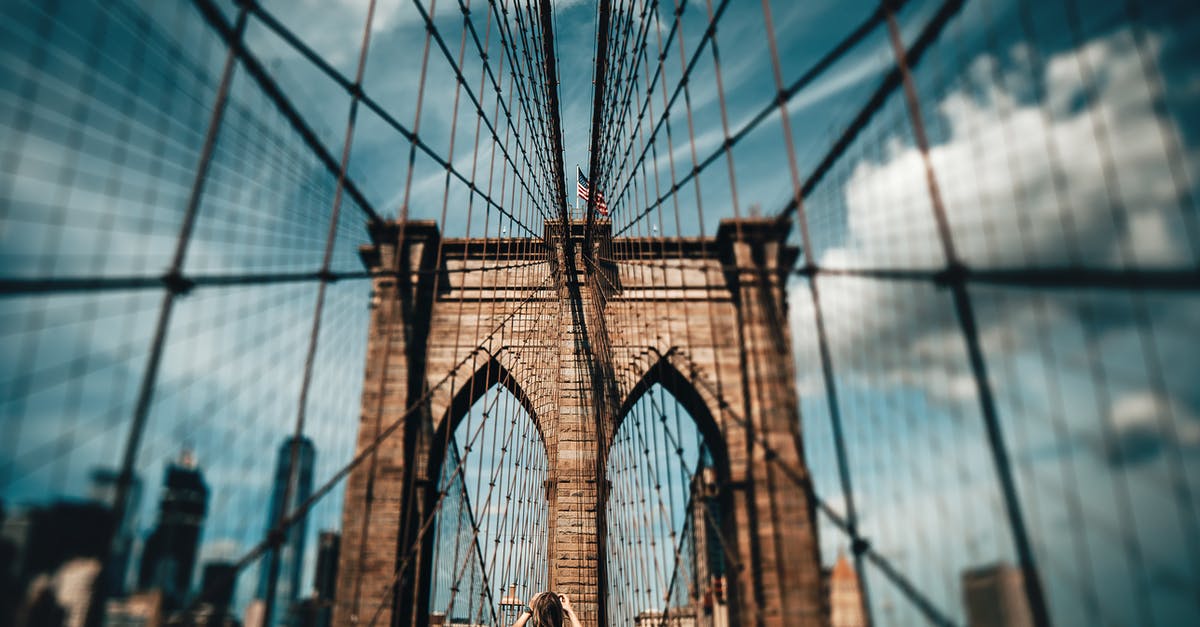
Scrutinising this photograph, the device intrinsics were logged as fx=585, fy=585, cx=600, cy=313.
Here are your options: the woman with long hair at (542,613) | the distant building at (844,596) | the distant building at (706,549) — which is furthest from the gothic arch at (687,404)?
the distant building at (844,596)

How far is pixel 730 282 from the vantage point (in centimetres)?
923

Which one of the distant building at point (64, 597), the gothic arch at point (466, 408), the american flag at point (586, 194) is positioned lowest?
the distant building at point (64, 597)

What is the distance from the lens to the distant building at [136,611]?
6.81 feet

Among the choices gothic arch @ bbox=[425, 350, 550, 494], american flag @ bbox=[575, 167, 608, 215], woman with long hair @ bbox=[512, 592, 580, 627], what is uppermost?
american flag @ bbox=[575, 167, 608, 215]

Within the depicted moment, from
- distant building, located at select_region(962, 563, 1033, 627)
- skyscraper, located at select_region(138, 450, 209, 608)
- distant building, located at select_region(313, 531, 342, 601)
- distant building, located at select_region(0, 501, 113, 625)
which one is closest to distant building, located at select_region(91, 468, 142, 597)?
distant building, located at select_region(0, 501, 113, 625)

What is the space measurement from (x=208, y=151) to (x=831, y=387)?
11.0 ft

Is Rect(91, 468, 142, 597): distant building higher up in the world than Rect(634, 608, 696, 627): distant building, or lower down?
higher up

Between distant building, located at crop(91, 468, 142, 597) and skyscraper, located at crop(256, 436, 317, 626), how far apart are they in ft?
3.88

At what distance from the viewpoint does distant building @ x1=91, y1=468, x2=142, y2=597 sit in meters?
1.99

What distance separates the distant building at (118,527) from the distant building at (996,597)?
292 centimetres

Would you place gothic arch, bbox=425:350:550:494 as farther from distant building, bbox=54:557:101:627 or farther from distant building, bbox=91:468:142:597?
distant building, bbox=54:557:101:627

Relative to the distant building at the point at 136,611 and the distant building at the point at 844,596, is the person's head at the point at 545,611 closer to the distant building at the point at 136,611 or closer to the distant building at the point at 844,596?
the distant building at the point at 844,596

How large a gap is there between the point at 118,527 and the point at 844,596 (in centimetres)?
314

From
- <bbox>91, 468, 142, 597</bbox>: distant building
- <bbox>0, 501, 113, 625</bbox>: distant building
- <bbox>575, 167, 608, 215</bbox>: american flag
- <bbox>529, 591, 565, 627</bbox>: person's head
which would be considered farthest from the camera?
<bbox>575, 167, 608, 215</bbox>: american flag
